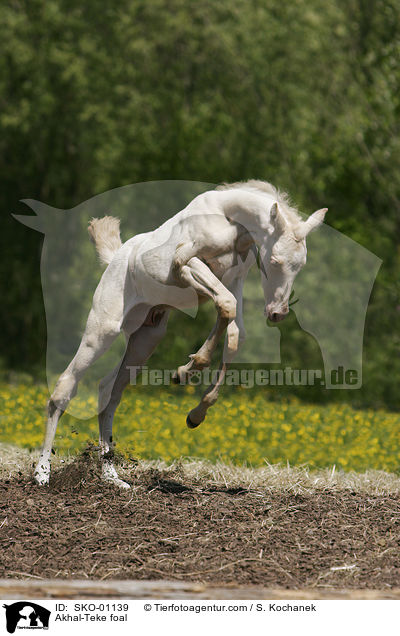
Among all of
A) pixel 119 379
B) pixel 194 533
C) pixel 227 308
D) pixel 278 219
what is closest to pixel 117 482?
pixel 119 379

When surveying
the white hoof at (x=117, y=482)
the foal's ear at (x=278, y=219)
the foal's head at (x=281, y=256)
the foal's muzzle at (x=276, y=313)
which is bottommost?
the white hoof at (x=117, y=482)

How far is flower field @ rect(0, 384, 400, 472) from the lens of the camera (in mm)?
7961

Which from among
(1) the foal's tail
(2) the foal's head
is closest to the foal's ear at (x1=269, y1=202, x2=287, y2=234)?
(2) the foal's head

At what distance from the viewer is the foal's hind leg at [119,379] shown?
6027 millimetres

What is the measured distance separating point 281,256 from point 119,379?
1.88m

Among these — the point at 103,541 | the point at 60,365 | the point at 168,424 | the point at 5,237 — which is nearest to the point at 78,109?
the point at 5,237

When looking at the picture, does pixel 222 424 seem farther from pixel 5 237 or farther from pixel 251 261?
pixel 5 237

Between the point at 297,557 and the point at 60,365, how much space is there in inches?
291

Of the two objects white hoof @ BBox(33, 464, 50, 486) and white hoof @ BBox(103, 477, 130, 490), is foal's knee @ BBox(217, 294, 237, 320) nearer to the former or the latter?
white hoof @ BBox(103, 477, 130, 490)

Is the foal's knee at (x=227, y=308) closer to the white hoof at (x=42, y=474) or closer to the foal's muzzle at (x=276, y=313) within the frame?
the foal's muzzle at (x=276, y=313)

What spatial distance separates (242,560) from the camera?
4391 millimetres

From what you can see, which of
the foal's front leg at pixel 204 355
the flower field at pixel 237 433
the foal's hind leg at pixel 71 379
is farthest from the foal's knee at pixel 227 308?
the flower field at pixel 237 433
